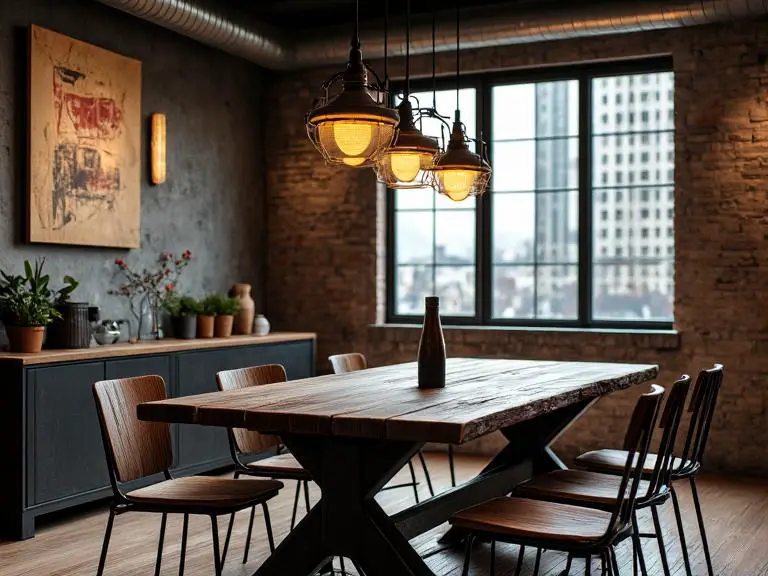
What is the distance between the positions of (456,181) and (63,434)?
2.58m

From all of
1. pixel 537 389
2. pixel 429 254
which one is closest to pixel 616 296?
pixel 429 254

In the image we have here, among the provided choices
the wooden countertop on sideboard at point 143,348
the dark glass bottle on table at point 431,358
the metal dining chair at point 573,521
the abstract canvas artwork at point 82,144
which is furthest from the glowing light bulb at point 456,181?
the abstract canvas artwork at point 82,144

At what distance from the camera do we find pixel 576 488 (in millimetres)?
3867

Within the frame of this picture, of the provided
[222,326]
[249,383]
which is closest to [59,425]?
[249,383]

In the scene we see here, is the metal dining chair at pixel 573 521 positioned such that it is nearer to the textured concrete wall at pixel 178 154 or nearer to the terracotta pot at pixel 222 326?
the textured concrete wall at pixel 178 154

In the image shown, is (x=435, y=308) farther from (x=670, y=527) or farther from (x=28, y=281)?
(x=28, y=281)

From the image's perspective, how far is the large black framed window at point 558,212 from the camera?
7.31 metres

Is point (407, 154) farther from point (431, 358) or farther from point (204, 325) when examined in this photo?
point (204, 325)

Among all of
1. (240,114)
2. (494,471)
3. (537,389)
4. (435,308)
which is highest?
(240,114)

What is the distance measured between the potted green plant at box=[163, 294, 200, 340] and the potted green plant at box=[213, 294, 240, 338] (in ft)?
0.60

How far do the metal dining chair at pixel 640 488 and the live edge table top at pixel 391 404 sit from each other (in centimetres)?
34

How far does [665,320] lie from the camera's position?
23.8ft

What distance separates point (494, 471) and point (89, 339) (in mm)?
2638

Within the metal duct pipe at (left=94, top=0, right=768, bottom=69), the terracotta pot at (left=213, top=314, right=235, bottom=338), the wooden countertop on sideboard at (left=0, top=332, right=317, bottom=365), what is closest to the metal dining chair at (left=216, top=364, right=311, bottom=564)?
the wooden countertop on sideboard at (left=0, top=332, right=317, bottom=365)
